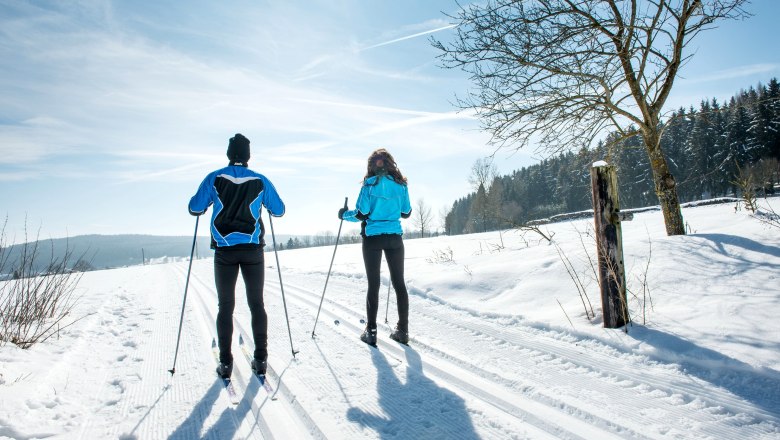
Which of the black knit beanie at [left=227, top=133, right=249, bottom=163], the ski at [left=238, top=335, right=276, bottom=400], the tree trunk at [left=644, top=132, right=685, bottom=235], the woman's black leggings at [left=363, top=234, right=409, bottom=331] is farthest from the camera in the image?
the tree trunk at [left=644, top=132, right=685, bottom=235]

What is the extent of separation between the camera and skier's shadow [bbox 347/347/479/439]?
2359 millimetres

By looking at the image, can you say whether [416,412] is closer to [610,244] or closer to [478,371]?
[478,371]

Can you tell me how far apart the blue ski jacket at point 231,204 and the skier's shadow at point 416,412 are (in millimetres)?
1786

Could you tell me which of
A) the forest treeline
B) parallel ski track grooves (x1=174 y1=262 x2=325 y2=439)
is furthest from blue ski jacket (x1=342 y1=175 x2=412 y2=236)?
the forest treeline

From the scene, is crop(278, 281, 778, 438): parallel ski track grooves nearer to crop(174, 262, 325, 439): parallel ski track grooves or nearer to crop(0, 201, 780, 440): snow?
crop(0, 201, 780, 440): snow

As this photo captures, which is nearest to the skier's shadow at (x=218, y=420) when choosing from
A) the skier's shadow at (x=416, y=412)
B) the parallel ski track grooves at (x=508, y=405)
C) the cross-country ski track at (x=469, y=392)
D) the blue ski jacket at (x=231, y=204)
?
the cross-country ski track at (x=469, y=392)

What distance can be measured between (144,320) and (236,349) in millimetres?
3151

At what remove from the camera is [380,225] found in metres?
4.14

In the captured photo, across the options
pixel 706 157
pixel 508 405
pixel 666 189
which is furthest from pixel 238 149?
pixel 706 157

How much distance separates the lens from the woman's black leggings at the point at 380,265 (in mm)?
4133

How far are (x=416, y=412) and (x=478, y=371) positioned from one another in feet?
2.88

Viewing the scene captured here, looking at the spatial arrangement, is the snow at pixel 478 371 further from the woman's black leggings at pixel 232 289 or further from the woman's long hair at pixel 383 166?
the woman's long hair at pixel 383 166

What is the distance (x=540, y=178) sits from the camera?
7119 cm

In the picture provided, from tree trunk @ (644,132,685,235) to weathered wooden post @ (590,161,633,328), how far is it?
391 centimetres
